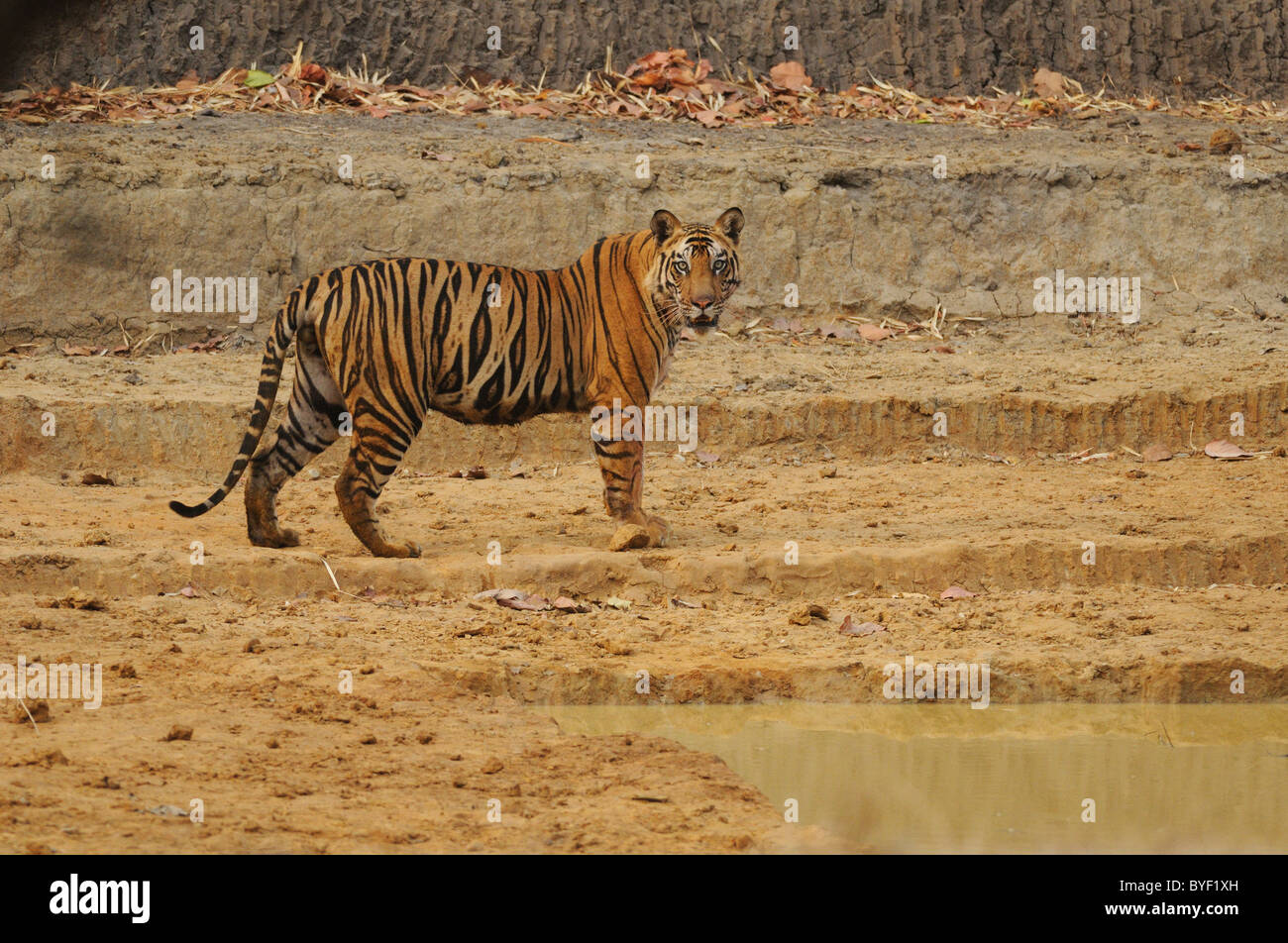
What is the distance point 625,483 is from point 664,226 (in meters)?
1.38

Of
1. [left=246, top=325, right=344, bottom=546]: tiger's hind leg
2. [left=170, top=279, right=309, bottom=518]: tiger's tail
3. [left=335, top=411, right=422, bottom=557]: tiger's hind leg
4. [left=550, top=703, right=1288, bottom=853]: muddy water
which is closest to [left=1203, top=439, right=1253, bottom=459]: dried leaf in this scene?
[left=550, top=703, right=1288, bottom=853]: muddy water

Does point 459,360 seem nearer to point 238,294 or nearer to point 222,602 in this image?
point 222,602

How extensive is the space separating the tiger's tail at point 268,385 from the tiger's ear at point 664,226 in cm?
179

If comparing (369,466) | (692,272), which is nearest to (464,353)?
(369,466)

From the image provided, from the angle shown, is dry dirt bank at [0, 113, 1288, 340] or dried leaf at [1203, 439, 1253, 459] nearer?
dried leaf at [1203, 439, 1253, 459]

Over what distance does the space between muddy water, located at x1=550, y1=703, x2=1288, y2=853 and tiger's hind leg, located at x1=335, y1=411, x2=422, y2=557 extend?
190 cm

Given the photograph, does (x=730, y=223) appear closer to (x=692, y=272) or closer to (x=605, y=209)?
(x=692, y=272)

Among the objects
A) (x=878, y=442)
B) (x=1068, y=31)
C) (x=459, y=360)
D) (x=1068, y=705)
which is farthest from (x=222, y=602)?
(x=1068, y=31)

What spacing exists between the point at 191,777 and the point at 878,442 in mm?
6311

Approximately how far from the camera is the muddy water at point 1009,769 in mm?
4488

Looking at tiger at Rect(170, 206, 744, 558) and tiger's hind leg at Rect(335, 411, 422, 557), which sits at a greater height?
tiger at Rect(170, 206, 744, 558)

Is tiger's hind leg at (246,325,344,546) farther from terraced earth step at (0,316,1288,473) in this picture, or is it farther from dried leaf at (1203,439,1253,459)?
dried leaf at (1203,439,1253,459)

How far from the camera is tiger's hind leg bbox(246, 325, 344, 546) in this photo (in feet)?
24.1

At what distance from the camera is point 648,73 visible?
13.3 meters
